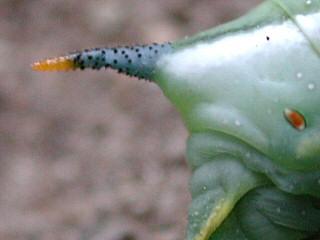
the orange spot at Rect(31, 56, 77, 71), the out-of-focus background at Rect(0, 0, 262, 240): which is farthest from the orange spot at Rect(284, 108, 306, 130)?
the out-of-focus background at Rect(0, 0, 262, 240)

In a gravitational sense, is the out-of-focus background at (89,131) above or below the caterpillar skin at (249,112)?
above

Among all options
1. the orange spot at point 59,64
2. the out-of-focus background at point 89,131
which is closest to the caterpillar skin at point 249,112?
the orange spot at point 59,64

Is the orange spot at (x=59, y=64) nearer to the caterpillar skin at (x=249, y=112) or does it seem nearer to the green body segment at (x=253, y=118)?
the caterpillar skin at (x=249, y=112)

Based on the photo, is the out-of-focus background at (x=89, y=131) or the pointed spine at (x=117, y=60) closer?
the pointed spine at (x=117, y=60)

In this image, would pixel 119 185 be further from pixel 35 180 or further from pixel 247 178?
pixel 247 178

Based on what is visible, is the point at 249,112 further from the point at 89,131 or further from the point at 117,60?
the point at 89,131

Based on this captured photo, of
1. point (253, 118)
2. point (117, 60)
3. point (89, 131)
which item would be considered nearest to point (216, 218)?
point (253, 118)

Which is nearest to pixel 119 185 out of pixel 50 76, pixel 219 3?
pixel 50 76

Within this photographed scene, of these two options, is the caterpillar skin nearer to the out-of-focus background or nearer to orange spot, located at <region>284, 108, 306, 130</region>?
orange spot, located at <region>284, 108, 306, 130</region>

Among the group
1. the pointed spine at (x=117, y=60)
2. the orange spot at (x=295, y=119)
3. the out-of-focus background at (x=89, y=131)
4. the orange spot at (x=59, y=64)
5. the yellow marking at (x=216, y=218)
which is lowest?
the yellow marking at (x=216, y=218)
